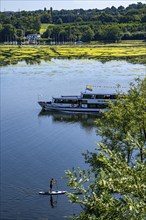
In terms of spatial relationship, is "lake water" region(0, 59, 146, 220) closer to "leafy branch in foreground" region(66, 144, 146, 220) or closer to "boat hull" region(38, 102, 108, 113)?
"boat hull" region(38, 102, 108, 113)

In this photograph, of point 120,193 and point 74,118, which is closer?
point 120,193

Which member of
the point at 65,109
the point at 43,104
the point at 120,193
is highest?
the point at 120,193

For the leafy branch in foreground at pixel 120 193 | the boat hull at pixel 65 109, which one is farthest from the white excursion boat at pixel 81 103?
the leafy branch in foreground at pixel 120 193

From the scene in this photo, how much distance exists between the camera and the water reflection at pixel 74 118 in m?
62.6

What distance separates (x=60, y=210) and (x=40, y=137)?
20.9 metres

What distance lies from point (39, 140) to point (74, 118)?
14729 millimetres

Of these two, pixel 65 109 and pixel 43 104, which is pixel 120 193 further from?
pixel 43 104

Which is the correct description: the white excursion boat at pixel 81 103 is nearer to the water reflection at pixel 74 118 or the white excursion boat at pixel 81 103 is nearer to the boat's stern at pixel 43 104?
the boat's stern at pixel 43 104

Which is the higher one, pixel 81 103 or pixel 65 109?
pixel 81 103

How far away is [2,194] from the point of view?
37281 millimetres

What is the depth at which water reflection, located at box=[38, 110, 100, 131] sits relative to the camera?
62.6 meters

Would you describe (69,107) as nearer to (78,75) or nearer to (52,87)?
(52,87)

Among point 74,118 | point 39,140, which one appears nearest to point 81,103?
point 74,118

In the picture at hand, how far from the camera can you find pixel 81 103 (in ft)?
231
